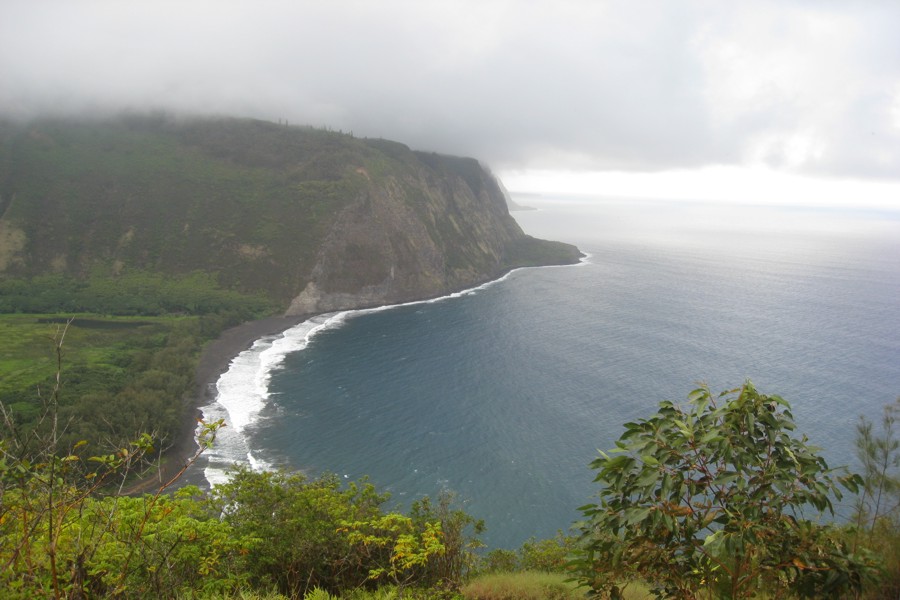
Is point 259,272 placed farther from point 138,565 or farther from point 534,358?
point 138,565

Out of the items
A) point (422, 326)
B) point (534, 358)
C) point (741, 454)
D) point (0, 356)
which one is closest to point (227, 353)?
point (0, 356)

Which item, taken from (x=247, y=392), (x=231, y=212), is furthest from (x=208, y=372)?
(x=231, y=212)

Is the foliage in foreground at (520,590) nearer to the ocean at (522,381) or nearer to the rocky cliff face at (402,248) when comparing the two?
the ocean at (522,381)

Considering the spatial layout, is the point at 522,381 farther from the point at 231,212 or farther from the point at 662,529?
the point at 231,212

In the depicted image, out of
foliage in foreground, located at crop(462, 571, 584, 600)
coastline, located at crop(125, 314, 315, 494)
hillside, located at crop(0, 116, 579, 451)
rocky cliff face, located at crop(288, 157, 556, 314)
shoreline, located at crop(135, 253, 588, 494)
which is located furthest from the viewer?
rocky cliff face, located at crop(288, 157, 556, 314)

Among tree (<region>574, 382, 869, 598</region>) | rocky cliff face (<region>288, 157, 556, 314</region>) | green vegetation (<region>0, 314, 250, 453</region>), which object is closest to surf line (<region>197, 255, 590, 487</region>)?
green vegetation (<region>0, 314, 250, 453</region>)

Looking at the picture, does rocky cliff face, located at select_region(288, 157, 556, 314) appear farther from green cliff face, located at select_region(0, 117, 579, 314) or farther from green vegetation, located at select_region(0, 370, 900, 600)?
green vegetation, located at select_region(0, 370, 900, 600)

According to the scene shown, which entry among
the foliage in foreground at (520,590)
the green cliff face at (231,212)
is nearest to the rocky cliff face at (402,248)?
the green cliff face at (231,212)

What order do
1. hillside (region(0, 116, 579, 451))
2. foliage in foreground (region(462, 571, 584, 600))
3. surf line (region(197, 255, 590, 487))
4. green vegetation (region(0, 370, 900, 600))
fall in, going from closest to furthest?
1. green vegetation (region(0, 370, 900, 600))
2. foliage in foreground (region(462, 571, 584, 600))
3. surf line (region(197, 255, 590, 487))
4. hillside (region(0, 116, 579, 451))
